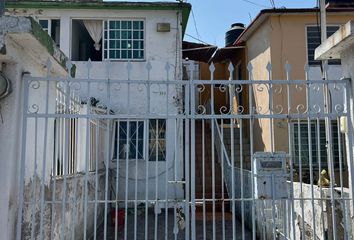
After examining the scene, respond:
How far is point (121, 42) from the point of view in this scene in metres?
13.2

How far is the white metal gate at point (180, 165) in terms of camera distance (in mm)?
4090

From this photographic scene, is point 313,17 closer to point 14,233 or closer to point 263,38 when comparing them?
point 263,38

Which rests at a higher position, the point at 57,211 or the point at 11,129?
the point at 11,129

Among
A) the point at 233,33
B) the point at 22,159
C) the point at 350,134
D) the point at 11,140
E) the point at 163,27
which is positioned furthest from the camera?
the point at 233,33

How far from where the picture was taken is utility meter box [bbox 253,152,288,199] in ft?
14.3

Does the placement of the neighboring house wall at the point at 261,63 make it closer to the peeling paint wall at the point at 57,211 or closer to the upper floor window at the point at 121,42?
the upper floor window at the point at 121,42

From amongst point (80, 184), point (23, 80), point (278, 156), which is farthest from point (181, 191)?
point (23, 80)

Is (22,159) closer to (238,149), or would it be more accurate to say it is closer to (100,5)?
(100,5)

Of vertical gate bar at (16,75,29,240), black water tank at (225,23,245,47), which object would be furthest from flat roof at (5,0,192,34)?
vertical gate bar at (16,75,29,240)

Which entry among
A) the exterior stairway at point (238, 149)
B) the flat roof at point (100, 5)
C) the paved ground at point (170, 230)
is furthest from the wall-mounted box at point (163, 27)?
the paved ground at point (170, 230)

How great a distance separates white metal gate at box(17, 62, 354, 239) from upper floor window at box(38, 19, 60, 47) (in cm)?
262

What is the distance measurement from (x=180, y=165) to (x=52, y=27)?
645 centimetres

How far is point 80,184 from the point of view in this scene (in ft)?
26.2

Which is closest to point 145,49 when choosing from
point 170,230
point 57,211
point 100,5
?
point 100,5
